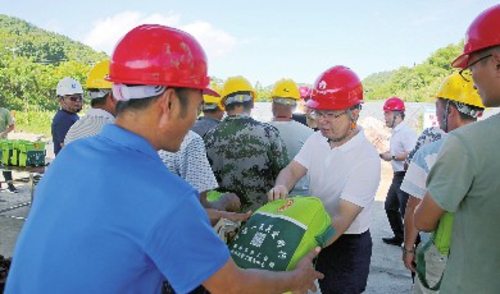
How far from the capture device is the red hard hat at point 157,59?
1.21 metres

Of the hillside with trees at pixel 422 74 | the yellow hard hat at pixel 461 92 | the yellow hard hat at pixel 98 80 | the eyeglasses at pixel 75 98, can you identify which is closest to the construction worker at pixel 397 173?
the yellow hard hat at pixel 461 92

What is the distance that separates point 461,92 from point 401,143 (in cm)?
379

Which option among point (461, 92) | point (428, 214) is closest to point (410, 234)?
point (428, 214)

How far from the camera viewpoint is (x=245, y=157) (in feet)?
10.8

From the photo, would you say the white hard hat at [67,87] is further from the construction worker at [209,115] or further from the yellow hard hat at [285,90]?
the yellow hard hat at [285,90]

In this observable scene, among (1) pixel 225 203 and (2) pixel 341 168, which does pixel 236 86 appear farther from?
(2) pixel 341 168

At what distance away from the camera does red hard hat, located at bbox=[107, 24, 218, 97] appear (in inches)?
47.7

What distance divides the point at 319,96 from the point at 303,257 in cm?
112

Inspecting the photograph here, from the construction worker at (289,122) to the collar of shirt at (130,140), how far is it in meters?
2.82

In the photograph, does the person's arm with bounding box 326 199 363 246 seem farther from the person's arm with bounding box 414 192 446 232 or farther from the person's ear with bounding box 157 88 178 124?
the person's ear with bounding box 157 88 178 124

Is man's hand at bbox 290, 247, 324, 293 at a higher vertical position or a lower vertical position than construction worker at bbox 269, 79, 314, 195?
lower

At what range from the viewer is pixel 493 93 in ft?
5.26

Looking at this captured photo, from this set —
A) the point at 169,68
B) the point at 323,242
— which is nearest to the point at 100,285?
the point at 169,68

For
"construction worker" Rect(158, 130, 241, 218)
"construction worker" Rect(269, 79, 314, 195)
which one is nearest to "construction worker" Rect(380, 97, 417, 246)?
"construction worker" Rect(269, 79, 314, 195)
